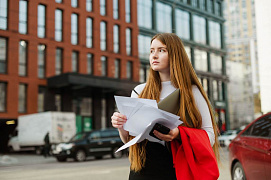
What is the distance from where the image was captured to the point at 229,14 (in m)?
111

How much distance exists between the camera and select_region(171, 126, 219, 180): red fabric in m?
2.02

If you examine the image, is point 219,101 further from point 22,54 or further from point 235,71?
point 22,54

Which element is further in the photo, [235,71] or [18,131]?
[235,71]

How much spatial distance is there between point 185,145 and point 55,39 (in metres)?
29.3

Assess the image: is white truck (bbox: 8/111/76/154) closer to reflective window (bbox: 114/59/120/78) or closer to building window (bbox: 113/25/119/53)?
reflective window (bbox: 114/59/120/78)

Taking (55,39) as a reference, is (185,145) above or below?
below

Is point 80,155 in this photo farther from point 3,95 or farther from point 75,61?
point 75,61

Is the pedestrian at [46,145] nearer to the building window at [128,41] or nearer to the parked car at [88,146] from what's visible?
the parked car at [88,146]

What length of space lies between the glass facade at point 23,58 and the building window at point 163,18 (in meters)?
17.1

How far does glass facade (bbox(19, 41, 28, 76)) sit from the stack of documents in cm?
2724

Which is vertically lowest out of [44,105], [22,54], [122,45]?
[44,105]

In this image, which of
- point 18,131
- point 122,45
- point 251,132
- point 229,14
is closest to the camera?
point 251,132

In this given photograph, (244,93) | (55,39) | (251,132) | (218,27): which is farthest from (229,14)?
(251,132)

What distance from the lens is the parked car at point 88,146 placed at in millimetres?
17031
